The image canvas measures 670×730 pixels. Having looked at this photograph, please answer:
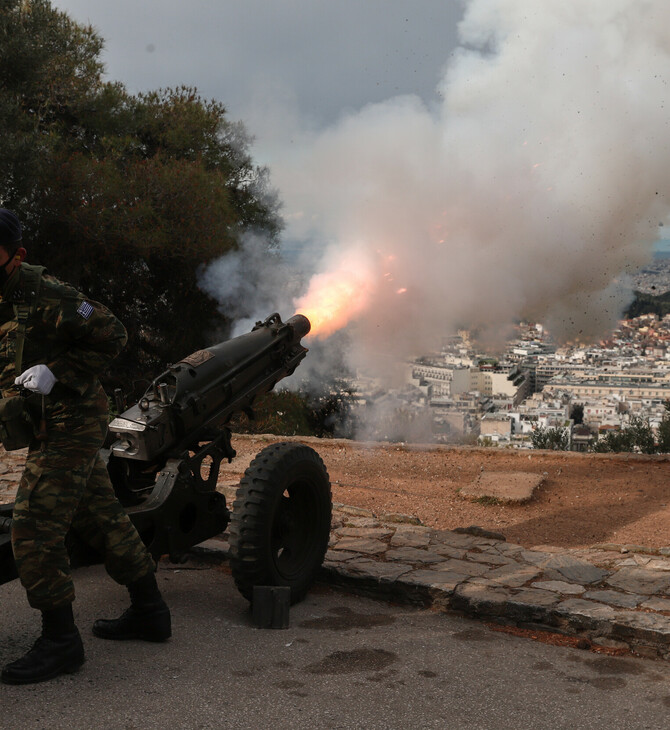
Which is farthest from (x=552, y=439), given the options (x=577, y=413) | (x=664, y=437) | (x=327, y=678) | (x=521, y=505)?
(x=327, y=678)

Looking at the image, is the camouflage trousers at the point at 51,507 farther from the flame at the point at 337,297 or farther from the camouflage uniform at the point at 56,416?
the flame at the point at 337,297

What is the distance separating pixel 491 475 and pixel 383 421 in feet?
17.9

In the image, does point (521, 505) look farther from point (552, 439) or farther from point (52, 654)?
point (552, 439)

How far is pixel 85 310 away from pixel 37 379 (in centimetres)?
37

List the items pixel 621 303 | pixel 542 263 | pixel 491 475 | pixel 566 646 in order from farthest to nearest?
pixel 621 303
pixel 542 263
pixel 491 475
pixel 566 646

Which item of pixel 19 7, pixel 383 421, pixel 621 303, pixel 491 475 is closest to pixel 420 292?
pixel 491 475

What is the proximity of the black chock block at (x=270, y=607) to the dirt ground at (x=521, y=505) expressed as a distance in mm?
2808

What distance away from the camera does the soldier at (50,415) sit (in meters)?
3.42

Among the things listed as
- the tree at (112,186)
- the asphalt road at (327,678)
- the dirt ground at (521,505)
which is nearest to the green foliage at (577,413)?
the tree at (112,186)

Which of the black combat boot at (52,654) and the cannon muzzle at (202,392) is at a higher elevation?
the cannon muzzle at (202,392)

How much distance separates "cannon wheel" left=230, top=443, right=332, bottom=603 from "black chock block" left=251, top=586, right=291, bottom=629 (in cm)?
8

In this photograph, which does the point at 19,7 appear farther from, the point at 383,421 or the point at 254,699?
the point at 254,699

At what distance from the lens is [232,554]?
423cm

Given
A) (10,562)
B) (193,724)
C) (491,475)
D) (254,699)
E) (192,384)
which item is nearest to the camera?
(193,724)
